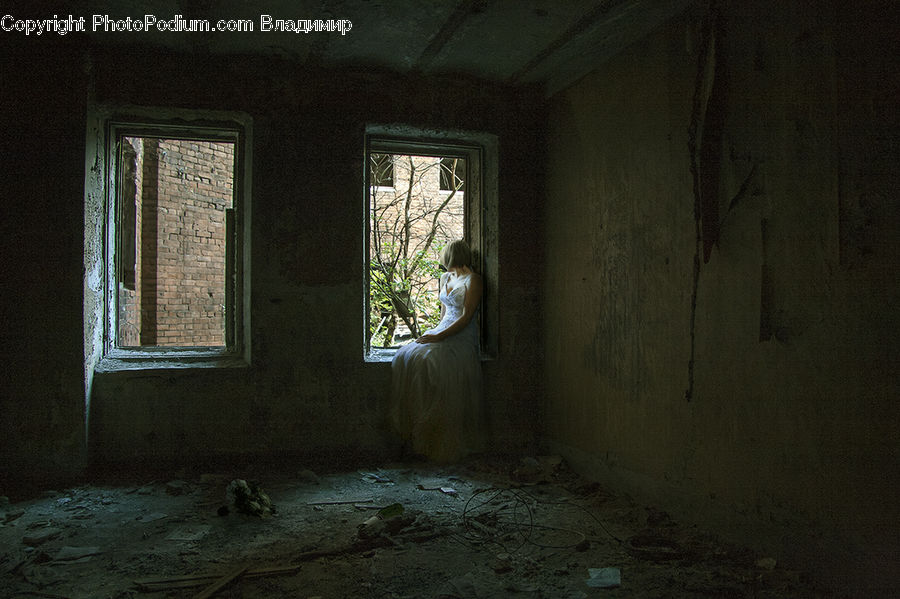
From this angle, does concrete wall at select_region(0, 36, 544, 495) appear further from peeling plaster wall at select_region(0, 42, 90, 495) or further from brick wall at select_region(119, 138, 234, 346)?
brick wall at select_region(119, 138, 234, 346)

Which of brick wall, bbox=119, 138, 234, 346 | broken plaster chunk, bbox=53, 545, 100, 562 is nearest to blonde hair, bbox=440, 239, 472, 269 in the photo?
broken plaster chunk, bbox=53, 545, 100, 562

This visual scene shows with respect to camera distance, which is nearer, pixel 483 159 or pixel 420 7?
pixel 420 7

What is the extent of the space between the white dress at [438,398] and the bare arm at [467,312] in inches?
2.0

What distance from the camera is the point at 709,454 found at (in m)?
2.89

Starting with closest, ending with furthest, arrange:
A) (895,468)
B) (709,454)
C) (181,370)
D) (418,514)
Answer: (895,468)
(709,454)
(418,514)
(181,370)

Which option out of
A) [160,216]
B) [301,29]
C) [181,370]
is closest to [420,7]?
[301,29]

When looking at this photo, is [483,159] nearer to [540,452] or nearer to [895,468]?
[540,452]

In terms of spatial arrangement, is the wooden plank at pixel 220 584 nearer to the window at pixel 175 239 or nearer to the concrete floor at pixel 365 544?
the concrete floor at pixel 365 544

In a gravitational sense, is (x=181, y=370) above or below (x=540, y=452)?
above

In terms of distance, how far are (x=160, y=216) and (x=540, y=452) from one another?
6417 mm

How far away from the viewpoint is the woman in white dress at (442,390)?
13.9ft

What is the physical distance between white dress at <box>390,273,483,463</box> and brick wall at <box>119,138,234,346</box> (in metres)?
4.55

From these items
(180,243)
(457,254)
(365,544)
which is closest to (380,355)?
(457,254)

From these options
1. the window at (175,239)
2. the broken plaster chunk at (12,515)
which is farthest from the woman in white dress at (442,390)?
the window at (175,239)
